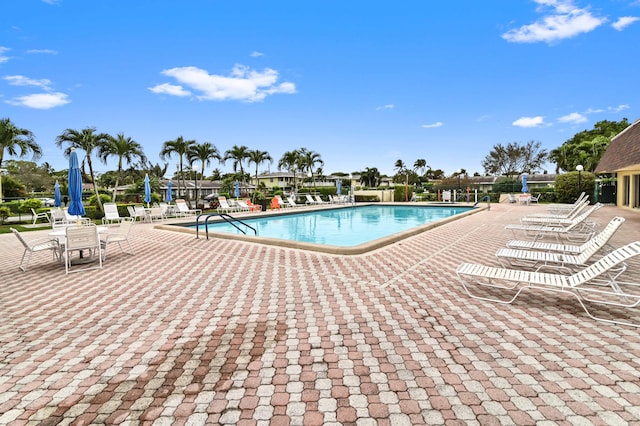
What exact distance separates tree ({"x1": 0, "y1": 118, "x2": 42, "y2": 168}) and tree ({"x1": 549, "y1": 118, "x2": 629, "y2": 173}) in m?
46.9

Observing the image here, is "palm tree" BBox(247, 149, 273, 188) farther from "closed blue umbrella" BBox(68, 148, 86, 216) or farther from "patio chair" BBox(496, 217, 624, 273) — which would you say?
"patio chair" BBox(496, 217, 624, 273)

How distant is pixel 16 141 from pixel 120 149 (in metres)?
7.90

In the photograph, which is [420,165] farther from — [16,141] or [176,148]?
[16,141]

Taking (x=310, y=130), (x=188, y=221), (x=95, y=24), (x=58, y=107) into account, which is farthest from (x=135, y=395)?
(x=310, y=130)

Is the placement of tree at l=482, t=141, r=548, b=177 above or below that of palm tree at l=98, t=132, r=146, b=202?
above

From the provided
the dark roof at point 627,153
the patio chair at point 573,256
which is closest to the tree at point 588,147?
the dark roof at point 627,153

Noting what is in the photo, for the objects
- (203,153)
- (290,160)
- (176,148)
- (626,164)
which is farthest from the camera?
(290,160)

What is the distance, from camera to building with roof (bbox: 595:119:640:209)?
13438 mm

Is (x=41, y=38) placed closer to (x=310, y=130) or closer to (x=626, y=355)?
(x=626, y=355)

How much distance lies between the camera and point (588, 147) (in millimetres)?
36750

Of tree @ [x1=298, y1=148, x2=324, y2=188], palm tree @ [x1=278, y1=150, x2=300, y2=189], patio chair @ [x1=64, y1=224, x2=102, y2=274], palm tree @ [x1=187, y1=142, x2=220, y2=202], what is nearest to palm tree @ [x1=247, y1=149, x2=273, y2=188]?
palm tree @ [x1=278, y1=150, x2=300, y2=189]

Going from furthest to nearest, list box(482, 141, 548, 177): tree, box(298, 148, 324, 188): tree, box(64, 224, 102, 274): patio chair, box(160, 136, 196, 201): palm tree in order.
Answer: box(482, 141, 548, 177): tree
box(298, 148, 324, 188): tree
box(160, 136, 196, 201): palm tree
box(64, 224, 102, 274): patio chair

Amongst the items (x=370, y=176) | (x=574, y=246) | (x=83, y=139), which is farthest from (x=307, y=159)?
(x=574, y=246)

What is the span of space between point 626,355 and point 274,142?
5839 centimetres
